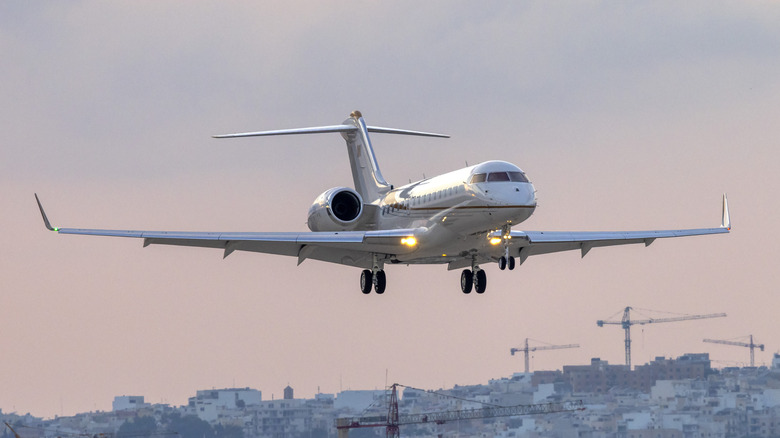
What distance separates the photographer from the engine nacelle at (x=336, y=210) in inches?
2311

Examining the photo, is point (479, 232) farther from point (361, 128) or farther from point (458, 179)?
point (361, 128)

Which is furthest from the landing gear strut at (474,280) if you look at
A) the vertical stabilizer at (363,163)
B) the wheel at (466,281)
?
the vertical stabilizer at (363,163)

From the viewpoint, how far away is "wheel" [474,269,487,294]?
55.8 meters

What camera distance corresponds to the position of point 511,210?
49469 mm

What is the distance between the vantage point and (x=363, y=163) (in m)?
66.4

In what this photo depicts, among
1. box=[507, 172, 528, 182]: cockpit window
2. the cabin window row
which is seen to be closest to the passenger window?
box=[507, 172, 528, 182]: cockpit window

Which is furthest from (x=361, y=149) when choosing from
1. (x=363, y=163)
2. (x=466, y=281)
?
(x=466, y=281)

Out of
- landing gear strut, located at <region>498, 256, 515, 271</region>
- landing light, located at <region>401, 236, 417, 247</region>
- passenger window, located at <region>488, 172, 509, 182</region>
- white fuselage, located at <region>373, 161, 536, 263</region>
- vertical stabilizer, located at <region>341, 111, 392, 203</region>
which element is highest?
vertical stabilizer, located at <region>341, 111, 392, 203</region>

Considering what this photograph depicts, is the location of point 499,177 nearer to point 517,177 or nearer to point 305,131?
point 517,177

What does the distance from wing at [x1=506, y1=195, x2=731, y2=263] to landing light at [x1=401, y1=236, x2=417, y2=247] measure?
13.3ft

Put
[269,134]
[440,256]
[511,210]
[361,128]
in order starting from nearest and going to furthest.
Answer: [511,210] → [440,256] → [269,134] → [361,128]

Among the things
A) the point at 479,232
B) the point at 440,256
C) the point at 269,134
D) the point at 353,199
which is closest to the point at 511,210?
the point at 479,232

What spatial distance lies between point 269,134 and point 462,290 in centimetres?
1153

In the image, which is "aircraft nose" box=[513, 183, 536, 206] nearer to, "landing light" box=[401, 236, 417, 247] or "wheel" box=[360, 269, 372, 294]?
"landing light" box=[401, 236, 417, 247]
